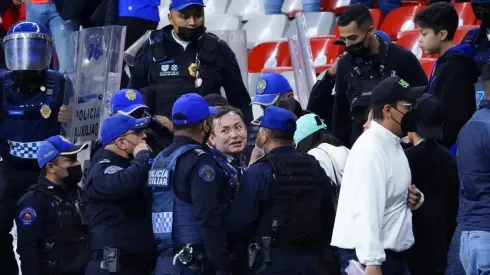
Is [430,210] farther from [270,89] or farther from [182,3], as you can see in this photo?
[182,3]

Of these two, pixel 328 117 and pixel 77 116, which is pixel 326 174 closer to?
pixel 328 117

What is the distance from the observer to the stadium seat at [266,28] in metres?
14.4

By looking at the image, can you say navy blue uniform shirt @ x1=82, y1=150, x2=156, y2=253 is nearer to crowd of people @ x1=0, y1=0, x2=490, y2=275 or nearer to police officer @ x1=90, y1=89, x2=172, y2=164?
crowd of people @ x1=0, y1=0, x2=490, y2=275

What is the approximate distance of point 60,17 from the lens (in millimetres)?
12875

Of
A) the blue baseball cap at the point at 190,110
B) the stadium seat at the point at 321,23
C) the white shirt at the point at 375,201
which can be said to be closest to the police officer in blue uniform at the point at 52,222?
the blue baseball cap at the point at 190,110

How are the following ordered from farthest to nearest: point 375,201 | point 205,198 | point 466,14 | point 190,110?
point 466,14 < point 190,110 < point 205,198 < point 375,201

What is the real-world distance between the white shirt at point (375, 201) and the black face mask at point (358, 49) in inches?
66.7

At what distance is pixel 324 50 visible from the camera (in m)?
12.9

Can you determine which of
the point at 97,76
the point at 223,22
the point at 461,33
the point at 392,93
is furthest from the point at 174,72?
the point at 223,22

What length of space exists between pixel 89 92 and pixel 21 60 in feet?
1.92

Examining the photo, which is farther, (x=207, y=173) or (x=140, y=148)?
(x=140, y=148)

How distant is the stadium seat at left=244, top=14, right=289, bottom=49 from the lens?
14.4m

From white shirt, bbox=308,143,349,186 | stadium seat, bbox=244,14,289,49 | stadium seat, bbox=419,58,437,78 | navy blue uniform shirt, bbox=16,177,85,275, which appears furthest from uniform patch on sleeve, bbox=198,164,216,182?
stadium seat, bbox=244,14,289,49

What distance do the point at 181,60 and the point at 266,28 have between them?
568cm
